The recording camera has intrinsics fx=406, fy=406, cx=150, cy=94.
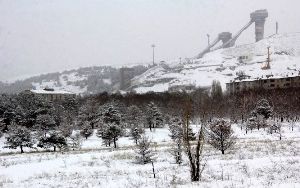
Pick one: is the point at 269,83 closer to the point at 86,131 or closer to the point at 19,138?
the point at 86,131

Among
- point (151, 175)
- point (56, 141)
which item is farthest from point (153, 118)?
point (151, 175)

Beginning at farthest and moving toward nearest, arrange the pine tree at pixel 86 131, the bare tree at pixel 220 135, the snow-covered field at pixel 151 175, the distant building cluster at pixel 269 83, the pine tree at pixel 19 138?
1. the distant building cluster at pixel 269 83
2. the pine tree at pixel 86 131
3. the pine tree at pixel 19 138
4. the bare tree at pixel 220 135
5. the snow-covered field at pixel 151 175

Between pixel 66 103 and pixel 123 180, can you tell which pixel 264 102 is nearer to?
pixel 66 103

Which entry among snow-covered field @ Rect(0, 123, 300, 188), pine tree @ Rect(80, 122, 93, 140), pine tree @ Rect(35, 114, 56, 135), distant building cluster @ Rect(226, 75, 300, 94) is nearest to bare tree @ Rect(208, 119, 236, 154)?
snow-covered field @ Rect(0, 123, 300, 188)

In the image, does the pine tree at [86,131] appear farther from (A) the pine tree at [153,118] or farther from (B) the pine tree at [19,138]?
(B) the pine tree at [19,138]

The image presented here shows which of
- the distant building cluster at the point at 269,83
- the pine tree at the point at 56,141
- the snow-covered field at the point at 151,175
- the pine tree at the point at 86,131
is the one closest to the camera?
the snow-covered field at the point at 151,175

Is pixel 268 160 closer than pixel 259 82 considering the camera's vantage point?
Yes

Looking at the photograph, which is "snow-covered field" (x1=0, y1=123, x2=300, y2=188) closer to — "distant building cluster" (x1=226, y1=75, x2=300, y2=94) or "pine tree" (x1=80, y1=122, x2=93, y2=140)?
"pine tree" (x1=80, y1=122, x2=93, y2=140)

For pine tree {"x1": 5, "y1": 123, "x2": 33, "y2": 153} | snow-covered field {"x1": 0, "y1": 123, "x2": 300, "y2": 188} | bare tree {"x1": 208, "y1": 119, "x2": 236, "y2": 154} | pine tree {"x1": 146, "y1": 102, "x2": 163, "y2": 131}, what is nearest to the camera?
snow-covered field {"x1": 0, "y1": 123, "x2": 300, "y2": 188}

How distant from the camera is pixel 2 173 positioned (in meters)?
29.9

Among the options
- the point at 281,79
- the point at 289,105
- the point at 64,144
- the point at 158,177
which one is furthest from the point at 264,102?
the point at 158,177

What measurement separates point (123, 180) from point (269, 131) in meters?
52.5

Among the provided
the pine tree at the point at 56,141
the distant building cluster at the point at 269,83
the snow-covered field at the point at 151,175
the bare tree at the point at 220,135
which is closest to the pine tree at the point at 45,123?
the pine tree at the point at 56,141

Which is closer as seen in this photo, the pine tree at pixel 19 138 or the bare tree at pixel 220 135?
the bare tree at pixel 220 135
